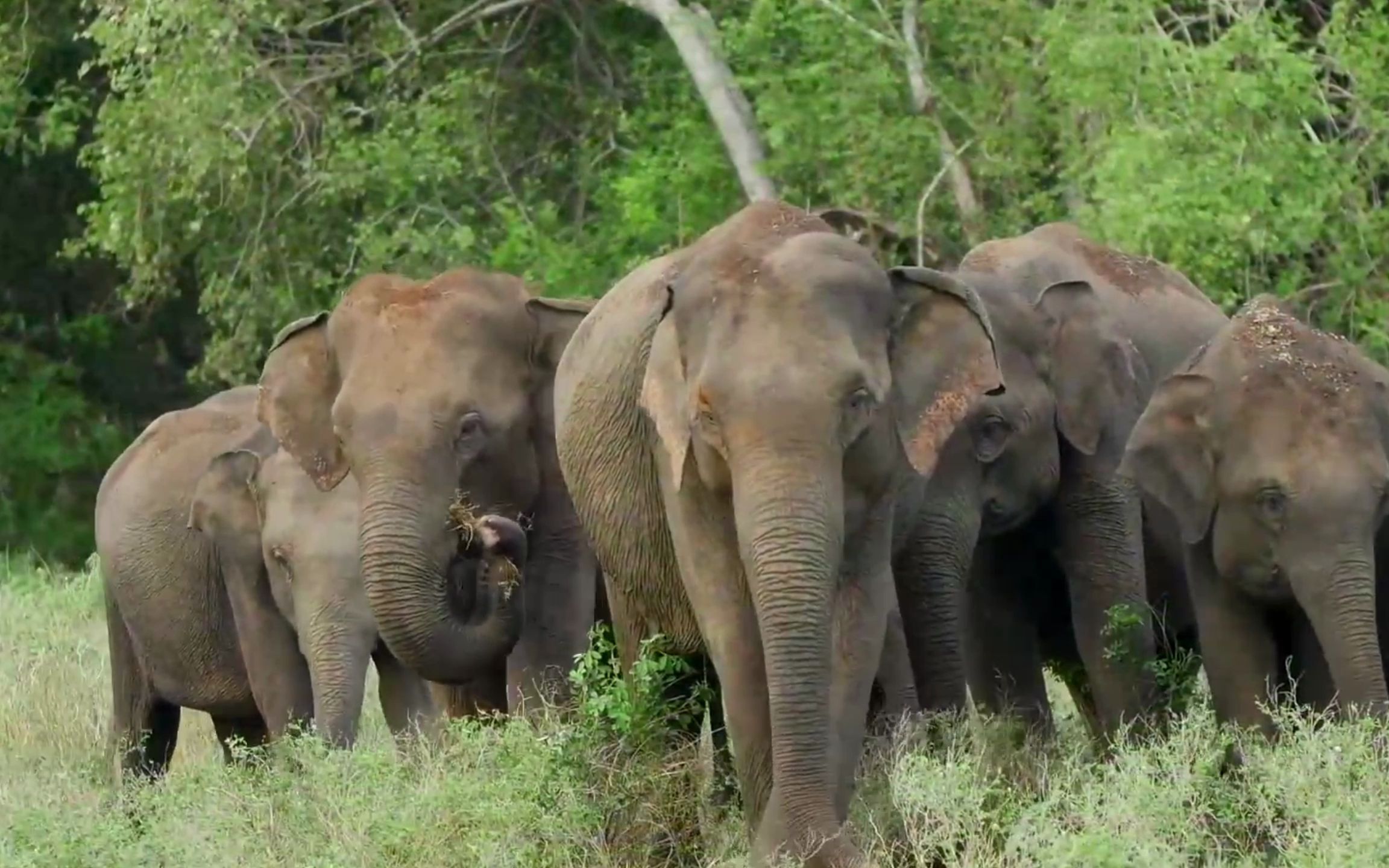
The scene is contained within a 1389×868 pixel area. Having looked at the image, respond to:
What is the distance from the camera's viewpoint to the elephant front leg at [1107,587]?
31.9 feet

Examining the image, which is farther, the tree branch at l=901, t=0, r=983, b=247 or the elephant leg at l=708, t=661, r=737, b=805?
the tree branch at l=901, t=0, r=983, b=247

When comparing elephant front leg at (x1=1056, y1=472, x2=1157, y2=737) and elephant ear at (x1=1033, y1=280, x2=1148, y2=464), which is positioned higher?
elephant ear at (x1=1033, y1=280, x2=1148, y2=464)

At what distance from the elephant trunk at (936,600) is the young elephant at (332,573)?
1.30 meters

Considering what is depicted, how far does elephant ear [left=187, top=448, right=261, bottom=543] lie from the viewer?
35.9ft

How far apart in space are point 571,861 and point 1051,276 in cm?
336

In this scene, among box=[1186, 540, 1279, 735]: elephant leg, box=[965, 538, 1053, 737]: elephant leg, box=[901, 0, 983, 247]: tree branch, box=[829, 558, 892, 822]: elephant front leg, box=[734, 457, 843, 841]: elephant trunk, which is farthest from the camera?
box=[901, 0, 983, 247]: tree branch

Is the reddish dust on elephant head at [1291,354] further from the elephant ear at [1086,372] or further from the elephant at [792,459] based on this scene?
the elephant at [792,459]

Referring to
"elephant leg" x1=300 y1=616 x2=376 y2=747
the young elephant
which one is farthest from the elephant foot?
"elephant leg" x1=300 y1=616 x2=376 y2=747

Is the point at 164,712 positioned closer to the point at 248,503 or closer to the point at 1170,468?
the point at 248,503

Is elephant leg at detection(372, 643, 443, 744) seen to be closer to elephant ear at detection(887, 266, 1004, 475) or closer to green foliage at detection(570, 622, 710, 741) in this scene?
green foliage at detection(570, 622, 710, 741)

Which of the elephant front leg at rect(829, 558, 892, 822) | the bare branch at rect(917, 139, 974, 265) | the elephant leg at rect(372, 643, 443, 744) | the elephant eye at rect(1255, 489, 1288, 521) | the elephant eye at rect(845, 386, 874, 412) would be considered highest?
the elephant eye at rect(845, 386, 874, 412)

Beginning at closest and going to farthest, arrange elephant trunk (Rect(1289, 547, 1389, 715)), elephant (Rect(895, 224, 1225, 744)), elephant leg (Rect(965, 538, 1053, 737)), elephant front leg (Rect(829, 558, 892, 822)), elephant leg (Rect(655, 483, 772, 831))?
1. elephant front leg (Rect(829, 558, 892, 822))
2. elephant leg (Rect(655, 483, 772, 831))
3. elephant trunk (Rect(1289, 547, 1389, 715))
4. elephant (Rect(895, 224, 1225, 744))
5. elephant leg (Rect(965, 538, 1053, 737))

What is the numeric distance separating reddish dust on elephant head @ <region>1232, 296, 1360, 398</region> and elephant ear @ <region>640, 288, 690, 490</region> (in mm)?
2005

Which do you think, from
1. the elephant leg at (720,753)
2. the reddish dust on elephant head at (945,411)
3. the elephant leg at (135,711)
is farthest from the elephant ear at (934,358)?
the elephant leg at (135,711)
